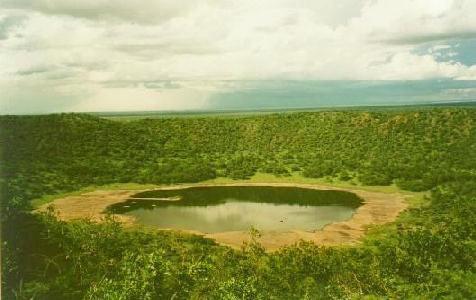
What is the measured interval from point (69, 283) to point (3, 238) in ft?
30.8

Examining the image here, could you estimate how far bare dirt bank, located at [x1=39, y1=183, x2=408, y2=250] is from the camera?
3944 cm

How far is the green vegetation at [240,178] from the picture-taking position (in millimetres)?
27938

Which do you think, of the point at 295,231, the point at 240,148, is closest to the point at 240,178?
the point at 240,148

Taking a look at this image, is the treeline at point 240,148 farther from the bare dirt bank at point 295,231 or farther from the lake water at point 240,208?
the lake water at point 240,208

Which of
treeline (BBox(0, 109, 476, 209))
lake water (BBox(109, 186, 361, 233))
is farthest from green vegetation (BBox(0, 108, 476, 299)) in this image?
lake water (BBox(109, 186, 361, 233))

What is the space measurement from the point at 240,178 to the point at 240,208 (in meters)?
16.4

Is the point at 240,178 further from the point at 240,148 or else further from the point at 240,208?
the point at 240,148

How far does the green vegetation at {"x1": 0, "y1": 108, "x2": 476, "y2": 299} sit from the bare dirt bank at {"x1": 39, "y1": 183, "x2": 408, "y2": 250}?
7.03ft

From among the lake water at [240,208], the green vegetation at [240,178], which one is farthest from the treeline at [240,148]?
the lake water at [240,208]

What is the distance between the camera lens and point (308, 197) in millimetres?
56594

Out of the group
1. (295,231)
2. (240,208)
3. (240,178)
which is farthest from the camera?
(240,178)

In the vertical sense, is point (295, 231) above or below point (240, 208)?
below

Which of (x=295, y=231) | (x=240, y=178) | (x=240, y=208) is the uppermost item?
(x=240, y=178)

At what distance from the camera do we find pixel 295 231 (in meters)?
41.8
